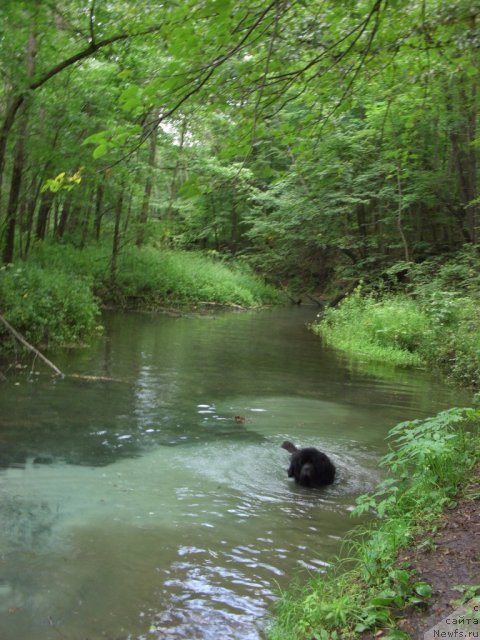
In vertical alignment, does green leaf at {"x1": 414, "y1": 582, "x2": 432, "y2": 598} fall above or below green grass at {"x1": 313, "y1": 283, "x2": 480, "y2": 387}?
below

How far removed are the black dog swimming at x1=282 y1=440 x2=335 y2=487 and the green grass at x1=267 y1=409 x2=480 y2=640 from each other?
3.10ft

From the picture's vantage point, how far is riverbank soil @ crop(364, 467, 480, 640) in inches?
121

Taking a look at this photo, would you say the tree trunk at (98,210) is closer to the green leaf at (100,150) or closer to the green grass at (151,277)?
the green grass at (151,277)

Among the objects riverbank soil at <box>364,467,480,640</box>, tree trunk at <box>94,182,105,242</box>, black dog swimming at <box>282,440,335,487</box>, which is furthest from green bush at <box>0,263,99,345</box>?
riverbank soil at <box>364,467,480,640</box>

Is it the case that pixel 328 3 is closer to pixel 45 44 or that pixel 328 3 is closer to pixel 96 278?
pixel 45 44

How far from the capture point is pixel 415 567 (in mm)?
3588

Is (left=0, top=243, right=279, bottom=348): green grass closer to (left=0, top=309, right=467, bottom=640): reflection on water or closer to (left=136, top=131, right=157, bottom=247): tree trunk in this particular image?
(left=136, top=131, right=157, bottom=247): tree trunk

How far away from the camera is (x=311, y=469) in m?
6.12

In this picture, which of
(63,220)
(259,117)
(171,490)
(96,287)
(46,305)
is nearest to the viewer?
(259,117)

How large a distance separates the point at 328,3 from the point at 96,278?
18349 mm

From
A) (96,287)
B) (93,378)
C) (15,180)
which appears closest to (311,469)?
(93,378)

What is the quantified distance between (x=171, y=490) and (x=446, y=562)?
123 inches

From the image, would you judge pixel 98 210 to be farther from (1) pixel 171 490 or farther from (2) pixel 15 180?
(1) pixel 171 490

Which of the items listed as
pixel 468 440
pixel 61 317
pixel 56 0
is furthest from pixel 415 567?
pixel 61 317
